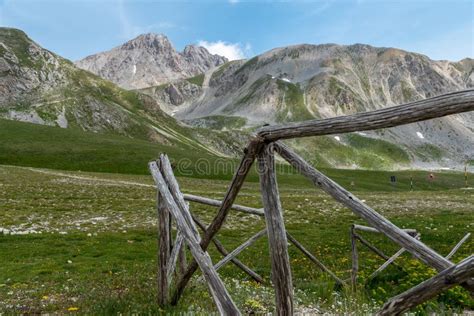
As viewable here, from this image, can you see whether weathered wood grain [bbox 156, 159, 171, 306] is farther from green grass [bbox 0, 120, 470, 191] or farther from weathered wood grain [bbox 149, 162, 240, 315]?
green grass [bbox 0, 120, 470, 191]

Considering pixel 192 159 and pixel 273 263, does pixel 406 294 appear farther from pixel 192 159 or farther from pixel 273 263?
pixel 192 159

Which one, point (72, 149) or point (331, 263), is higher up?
point (72, 149)

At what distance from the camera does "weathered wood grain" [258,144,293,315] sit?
433 cm

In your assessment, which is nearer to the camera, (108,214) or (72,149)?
(108,214)

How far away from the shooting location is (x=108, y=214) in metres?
29.5

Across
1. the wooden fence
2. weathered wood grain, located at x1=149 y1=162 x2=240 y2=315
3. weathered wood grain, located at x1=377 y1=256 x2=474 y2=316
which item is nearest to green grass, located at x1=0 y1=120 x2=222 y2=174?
weathered wood grain, located at x1=149 y1=162 x2=240 y2=315

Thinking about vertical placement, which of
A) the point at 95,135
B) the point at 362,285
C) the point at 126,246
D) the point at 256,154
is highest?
the point at 95,135

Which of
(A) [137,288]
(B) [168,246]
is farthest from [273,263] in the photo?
(A) [137,288]

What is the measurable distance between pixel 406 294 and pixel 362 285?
8.41 meters

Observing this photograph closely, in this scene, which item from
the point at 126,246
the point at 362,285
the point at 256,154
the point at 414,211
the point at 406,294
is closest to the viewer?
the point at 406,294

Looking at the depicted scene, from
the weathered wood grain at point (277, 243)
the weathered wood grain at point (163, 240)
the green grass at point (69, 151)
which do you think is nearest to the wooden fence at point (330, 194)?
the weathered wood grain at point (277, 243)

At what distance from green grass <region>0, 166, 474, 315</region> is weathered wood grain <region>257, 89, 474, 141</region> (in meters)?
4.31

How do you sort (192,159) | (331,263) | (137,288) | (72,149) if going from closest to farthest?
(137,288) → (331,263) → (72,149) → (192,159)

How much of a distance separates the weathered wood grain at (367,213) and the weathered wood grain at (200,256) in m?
2.03
